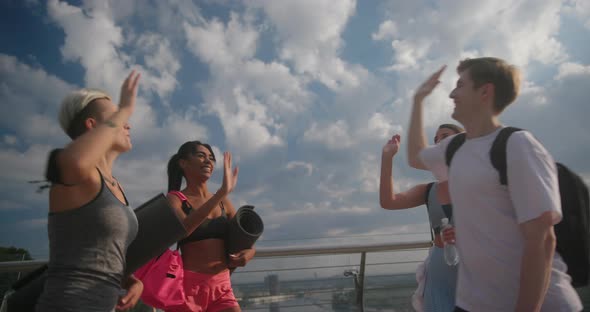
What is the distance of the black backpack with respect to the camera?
4.66 feet

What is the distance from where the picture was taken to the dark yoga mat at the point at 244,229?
8.71 feet

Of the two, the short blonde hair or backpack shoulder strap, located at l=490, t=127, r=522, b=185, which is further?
the short blonde hair

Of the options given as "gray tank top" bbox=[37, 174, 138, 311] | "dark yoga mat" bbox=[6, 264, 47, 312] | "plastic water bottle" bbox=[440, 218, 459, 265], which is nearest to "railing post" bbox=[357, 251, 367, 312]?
"plastic water bottle" bbox=[440, 218, 459, 265]

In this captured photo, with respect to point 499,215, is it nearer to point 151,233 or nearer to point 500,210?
point 500,210

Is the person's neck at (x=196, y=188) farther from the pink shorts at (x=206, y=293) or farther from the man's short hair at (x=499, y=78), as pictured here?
the man's short hair at (x=499, y=78)

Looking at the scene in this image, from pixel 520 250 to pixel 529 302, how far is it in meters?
0.20

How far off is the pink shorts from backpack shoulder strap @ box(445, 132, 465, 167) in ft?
5.79

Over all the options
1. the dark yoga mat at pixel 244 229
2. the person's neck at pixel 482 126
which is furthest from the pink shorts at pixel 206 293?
the person's neck at pixel 482 126

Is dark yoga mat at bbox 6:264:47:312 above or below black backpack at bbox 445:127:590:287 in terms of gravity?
below

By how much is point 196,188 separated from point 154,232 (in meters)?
1.28

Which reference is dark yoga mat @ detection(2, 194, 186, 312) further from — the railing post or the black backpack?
the railing post

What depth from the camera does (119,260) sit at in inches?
61.4

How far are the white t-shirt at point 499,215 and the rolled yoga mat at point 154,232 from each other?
1.33m

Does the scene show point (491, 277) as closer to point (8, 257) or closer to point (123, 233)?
point (123, 233)
